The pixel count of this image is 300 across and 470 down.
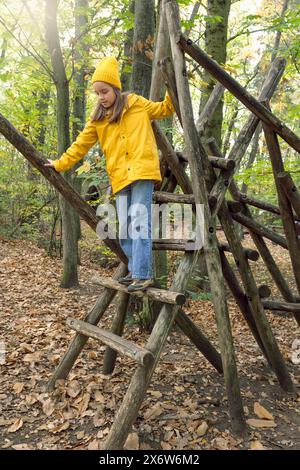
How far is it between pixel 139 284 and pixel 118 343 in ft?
1.72

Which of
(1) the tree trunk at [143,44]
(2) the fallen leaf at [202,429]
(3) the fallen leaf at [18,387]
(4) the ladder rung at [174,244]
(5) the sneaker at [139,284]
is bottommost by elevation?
(2) the fallen leaf at [202,429]

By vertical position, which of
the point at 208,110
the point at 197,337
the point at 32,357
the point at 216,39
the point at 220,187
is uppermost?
the point at 216,39

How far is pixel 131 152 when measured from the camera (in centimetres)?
339

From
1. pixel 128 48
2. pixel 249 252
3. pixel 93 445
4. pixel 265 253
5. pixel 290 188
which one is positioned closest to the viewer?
pixel 93 445

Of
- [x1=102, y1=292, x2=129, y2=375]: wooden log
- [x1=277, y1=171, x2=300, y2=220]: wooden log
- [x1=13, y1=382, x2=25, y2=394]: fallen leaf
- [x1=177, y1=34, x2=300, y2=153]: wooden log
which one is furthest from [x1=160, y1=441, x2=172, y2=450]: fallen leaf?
[x1=177, y1=34, x2=300, y2=153]: wooden log

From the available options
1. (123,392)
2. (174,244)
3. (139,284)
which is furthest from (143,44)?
(123,392)

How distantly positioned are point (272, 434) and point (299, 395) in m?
0.91

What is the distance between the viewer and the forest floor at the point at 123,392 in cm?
334

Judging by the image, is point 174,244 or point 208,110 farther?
point 208,110

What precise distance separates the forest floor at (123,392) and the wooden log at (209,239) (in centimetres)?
31

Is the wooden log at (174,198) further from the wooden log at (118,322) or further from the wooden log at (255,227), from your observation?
the wooden log at (118,322)

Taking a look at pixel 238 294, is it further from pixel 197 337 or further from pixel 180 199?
pixel 180 199

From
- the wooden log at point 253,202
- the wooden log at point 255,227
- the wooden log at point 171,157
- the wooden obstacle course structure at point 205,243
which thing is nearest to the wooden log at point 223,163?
the wooden obstacle course structure at point 205,243

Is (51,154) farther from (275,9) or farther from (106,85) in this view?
(275,9)
